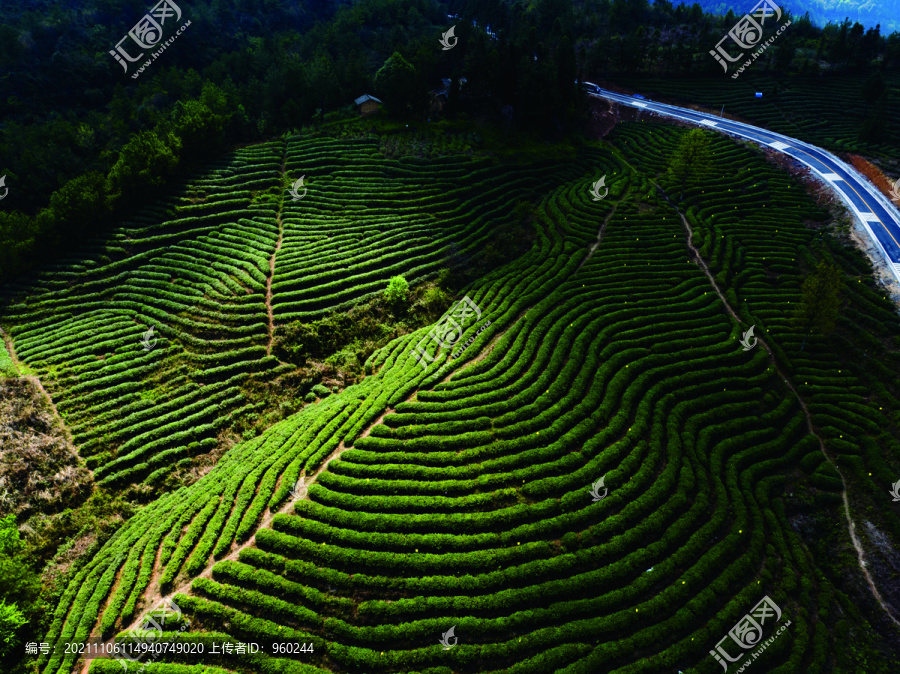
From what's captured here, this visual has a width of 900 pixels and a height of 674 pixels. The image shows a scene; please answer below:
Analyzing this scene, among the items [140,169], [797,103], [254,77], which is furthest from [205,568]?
[797,103]

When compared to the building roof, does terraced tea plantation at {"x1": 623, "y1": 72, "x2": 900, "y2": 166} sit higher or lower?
higher

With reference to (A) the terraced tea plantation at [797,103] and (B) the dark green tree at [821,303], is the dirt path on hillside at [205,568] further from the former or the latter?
(A) the terraced tea plantation at [797,103]

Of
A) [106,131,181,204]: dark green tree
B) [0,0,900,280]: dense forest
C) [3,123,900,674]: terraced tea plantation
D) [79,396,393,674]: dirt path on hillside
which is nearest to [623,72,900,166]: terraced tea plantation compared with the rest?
[0,0,900,280]: dense forest

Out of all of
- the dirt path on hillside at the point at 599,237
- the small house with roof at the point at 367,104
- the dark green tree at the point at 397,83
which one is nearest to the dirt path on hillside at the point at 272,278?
the small house with roof at the point at 367,104

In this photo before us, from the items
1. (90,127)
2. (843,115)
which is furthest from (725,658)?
(90,127)

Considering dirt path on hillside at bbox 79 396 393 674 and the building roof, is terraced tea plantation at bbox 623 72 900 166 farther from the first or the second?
dirt path on hillside at bbox 79 396 393 674

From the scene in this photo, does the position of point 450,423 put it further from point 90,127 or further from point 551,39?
point 551,39

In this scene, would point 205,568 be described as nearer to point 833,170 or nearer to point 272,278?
point 272,278
